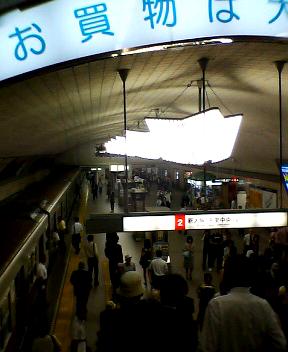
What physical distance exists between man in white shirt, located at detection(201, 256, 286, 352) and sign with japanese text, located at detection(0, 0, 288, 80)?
1795 mm

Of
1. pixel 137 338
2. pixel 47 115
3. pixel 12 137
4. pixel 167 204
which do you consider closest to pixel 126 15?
pixel 137 338

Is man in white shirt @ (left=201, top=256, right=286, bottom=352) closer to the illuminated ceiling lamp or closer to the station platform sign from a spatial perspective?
the station platform sign

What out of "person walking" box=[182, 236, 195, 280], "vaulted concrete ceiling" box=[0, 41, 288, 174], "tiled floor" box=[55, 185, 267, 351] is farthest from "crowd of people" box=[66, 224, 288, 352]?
"person walking" box=[182, 236, 195, 280]

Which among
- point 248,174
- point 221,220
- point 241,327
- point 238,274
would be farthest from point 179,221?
point 248,174

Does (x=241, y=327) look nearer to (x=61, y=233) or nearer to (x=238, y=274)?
(x=238, y=274)

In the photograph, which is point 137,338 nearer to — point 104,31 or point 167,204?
point 104,31

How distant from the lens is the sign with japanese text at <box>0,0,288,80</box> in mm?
2814

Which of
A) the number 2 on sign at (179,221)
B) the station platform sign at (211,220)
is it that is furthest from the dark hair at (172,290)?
the number 2 on sign at (179,221)

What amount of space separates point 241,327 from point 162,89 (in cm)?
576

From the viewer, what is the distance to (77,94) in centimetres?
622

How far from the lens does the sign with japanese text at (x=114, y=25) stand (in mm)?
2814

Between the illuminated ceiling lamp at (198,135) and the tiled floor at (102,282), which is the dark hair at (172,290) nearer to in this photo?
the illuminated ceiling lamp at (198,135)

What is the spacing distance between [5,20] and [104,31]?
2.10 ft

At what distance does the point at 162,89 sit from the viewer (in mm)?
7527
